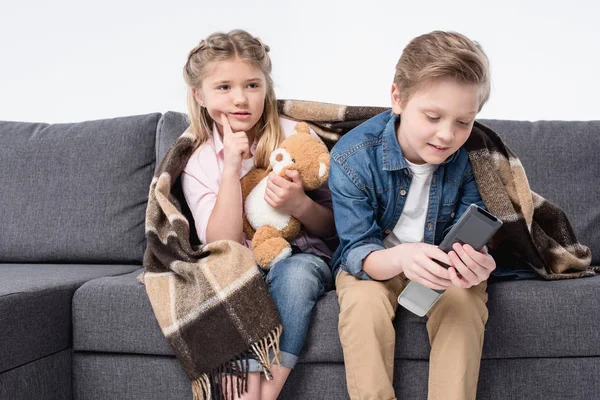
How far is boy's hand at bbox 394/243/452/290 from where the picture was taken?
1.20 m

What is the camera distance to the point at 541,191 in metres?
1.95

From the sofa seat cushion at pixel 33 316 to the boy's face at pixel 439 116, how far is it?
0.88 m

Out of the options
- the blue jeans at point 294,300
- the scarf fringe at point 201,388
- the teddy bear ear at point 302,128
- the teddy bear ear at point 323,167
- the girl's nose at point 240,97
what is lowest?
the scarf fringe at point 201,388

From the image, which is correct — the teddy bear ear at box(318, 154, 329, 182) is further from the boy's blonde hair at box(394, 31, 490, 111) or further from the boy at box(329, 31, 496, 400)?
the boy's blonde hair at box(394, 31, 490, 111)

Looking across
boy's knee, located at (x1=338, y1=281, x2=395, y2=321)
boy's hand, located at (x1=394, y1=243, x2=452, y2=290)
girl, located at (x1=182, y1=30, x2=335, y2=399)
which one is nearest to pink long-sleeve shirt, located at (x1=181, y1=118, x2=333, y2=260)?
girl, located at (x1=182, y1=30, x2=335, y2=399)

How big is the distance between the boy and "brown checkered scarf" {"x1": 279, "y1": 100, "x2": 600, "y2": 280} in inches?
1.7

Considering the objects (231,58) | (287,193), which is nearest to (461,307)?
(287,193)

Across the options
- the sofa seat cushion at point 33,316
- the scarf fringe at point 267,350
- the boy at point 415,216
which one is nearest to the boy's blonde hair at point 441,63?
the boy at point 415,216

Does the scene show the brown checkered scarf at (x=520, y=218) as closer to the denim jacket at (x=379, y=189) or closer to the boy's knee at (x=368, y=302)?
the denim jacket at (x=379, y=189)

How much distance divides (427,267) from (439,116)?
1.07 feet

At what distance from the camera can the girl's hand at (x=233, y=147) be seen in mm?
1627

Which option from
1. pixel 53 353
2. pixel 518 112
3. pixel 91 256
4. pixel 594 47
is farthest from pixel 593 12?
pixel 53 353

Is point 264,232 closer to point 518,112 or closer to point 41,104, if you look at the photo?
point 518,112

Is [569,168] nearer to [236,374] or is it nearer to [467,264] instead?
[467,264]
